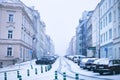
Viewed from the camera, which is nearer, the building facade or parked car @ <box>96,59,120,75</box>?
parked car @ <box>96,59,120,75</box>

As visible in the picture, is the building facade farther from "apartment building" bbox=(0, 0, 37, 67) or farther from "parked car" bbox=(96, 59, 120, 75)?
"parked car" bbox=(96, 59, 120, 75)

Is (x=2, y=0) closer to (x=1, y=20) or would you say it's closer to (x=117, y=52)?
(x=1, y=20)

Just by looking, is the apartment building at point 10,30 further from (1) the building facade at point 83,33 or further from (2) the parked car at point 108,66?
(1) the building facade at point 83,33

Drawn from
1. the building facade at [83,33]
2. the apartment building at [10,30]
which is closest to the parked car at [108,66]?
the apartment building at [10,30]

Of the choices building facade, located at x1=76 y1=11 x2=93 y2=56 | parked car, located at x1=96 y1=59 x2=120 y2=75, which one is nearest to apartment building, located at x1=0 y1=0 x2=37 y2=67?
parked car, located at x1=96 y1=59 x2=120 y2=75

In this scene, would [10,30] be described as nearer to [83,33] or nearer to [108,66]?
[108,66]

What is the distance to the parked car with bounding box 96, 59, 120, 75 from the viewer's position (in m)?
25.5

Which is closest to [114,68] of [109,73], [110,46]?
[109,73]

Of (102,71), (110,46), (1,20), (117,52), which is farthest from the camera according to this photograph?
(1,20)

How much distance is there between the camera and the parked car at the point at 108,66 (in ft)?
83.6

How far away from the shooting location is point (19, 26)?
54.3m

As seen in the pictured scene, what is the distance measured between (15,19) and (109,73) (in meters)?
31.2

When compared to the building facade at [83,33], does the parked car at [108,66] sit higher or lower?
lower

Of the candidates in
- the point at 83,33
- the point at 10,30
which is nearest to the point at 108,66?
the point at 10,30
